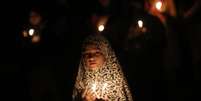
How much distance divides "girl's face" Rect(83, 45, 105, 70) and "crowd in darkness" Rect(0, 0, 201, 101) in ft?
3.17

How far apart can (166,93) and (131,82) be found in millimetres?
430

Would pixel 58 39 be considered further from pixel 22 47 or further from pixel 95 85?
pixel 95 85

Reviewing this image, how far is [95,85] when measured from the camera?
4602 mm

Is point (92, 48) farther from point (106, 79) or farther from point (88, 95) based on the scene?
point (88, 95)

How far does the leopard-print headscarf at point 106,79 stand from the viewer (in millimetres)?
4582

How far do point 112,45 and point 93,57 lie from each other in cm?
119

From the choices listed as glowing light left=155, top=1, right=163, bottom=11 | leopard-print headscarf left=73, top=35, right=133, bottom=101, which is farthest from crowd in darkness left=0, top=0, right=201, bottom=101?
leopard-print headscarf left=73, top=35, right=133, bottom=101

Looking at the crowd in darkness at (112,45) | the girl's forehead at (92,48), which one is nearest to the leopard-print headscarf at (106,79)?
the girl's forehead at (92,48)

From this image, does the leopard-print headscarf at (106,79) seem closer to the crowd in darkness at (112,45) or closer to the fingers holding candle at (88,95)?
the fingers holding candle at (88,95)

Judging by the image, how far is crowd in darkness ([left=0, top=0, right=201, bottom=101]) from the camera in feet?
17.5

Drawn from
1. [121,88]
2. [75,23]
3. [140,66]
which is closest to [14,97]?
[75,23]

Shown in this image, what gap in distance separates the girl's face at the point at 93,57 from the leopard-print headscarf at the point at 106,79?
0.10 ft

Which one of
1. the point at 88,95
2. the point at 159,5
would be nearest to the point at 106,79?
the point at 88,95

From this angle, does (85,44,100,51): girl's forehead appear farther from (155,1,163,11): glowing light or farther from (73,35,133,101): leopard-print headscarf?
(155,1,163,11): glowing light
